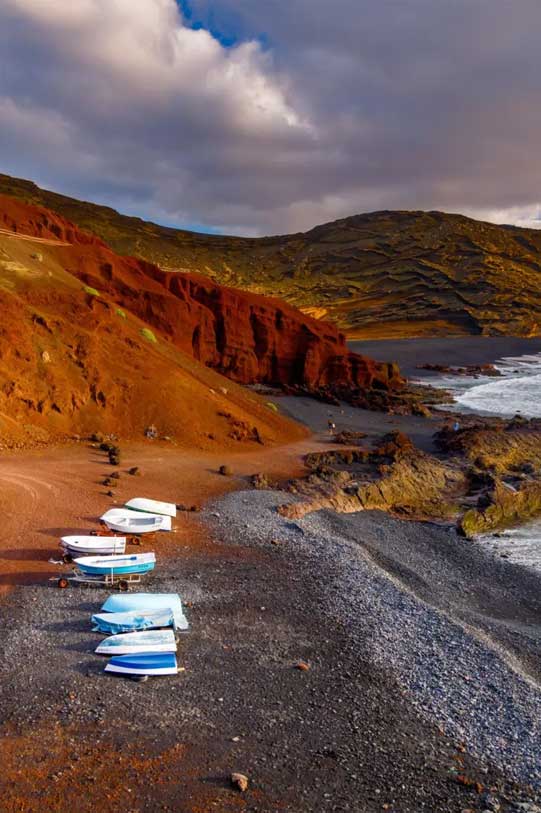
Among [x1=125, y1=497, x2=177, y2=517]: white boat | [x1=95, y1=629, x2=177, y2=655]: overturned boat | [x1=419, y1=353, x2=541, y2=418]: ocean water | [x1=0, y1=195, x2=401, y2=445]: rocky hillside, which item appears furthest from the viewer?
[x1=419, y1=353, x2=541, y2=418]: ocean water

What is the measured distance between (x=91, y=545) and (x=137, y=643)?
4.26m

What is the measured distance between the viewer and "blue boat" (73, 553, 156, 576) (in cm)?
1298

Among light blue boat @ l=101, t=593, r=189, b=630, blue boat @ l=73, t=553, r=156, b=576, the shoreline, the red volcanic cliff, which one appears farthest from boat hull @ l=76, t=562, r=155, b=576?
the red volcanic cliff

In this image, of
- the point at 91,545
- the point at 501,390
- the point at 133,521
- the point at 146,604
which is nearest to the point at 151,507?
the point at 133,521

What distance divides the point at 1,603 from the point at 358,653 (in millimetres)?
7496

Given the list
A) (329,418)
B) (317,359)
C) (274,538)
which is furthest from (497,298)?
(274,538)

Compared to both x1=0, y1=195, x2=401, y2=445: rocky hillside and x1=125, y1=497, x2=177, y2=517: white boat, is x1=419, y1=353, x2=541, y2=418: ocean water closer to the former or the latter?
x1=0, y1=195, x2=401, y2=445: rocky hillside

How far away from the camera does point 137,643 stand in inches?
408

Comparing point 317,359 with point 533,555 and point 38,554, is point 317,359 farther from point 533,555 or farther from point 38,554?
point 38,554

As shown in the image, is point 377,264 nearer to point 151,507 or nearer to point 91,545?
point 151,507

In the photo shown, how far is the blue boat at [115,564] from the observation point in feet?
42.6

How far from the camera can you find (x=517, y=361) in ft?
275

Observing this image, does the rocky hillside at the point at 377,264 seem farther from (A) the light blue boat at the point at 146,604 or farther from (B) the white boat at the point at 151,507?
(A) the light blue boat at the point at 146,604

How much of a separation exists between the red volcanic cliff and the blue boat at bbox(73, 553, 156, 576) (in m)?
30.2
